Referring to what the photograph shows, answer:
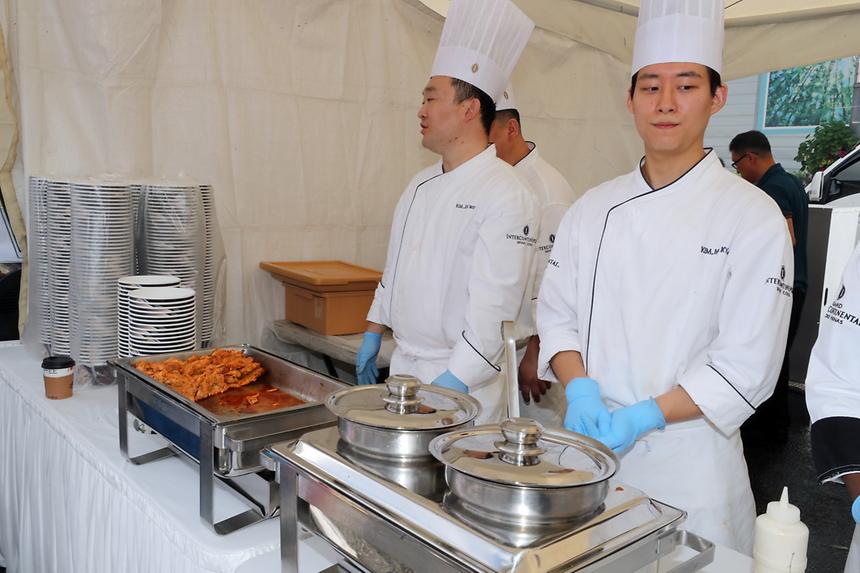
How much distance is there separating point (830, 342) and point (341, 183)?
8.14 feet

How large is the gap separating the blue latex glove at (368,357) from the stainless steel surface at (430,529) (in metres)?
1.22

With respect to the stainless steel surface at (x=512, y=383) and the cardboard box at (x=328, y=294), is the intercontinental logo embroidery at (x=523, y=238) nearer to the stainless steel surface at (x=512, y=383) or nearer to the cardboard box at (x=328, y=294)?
the stainless steel surface at (x=512, y=383)

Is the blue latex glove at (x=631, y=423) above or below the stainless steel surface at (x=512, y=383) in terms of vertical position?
below

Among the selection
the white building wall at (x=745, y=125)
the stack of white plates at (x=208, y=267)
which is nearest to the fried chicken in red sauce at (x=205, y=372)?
the stack of white plates at (x=208, y=267)

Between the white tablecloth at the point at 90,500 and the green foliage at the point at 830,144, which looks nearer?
the white tablecloth at the point at 90,500

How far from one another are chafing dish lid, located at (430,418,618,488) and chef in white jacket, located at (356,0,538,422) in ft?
2.91

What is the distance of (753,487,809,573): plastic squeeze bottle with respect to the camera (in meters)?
0.77

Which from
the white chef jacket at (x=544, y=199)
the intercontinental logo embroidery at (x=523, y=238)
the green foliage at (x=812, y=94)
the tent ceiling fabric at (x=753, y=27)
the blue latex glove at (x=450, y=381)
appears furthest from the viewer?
the green foliage at (x=812, y=94)

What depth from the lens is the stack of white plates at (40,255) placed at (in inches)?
83.0

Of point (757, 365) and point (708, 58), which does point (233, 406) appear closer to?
point (757, 365)

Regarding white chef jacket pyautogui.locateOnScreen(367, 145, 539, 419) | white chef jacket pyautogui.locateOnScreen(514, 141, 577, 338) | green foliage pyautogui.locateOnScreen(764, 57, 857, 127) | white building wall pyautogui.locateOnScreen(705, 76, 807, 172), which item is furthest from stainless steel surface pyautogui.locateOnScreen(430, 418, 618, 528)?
white building wall pyautogui.locateOnScreen(705, 76, 807, 172)

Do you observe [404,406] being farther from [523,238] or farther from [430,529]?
[523,238]

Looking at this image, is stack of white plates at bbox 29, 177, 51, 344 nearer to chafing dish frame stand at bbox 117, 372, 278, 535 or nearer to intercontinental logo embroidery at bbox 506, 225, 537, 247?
chafing dish frame stand at bbox 117, 372, 278, 535

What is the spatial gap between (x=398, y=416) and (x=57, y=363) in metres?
1.33
